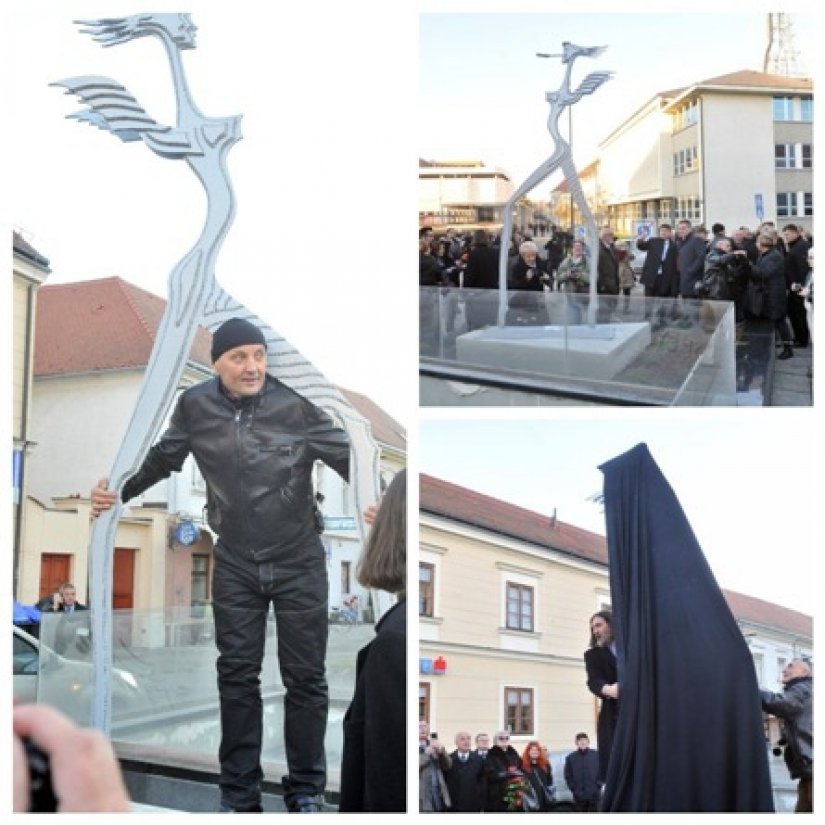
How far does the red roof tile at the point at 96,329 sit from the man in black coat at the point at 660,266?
2.48m

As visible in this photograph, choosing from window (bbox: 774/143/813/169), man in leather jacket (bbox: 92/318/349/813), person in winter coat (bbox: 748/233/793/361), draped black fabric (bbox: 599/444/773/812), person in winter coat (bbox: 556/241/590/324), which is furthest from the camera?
person in winter coat (bbox: 556/241/590/324)

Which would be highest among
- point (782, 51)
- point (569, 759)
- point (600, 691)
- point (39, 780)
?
point (782, 51)

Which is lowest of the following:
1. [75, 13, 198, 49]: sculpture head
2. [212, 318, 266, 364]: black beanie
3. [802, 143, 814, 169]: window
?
[212, 318, 266, 364]: black beanie

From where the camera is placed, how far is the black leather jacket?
14.5ft

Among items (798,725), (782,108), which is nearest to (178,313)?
(798,725)

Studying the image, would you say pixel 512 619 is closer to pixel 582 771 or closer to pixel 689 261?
pixel 582 771

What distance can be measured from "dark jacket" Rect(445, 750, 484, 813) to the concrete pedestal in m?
1.69

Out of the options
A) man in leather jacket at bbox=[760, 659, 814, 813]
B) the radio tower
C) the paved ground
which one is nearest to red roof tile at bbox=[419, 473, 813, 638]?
man in leather jacket at bbox=[760, 659, 814, 813]

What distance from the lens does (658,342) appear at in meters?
5.05

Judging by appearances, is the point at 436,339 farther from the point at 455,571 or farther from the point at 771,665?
the point at 771,665

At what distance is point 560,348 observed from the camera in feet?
16.4

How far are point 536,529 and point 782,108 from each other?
10.8 feet

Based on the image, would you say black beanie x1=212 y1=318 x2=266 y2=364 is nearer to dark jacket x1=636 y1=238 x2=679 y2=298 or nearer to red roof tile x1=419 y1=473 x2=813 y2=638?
red roof tile x1=419 y1=473 x2=813 y2=638

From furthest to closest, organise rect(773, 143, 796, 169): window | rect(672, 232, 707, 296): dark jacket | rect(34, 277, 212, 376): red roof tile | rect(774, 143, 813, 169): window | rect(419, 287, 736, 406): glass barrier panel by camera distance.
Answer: rect(773, 143, 796, 169): window → rect(672, 232, 707, 296): dark jacket → rect(774, 143, 813, 169): window → rect(419, 287, 736, 406): glass barrier panel → rect(34, 277, 212, 376): red roof tile
